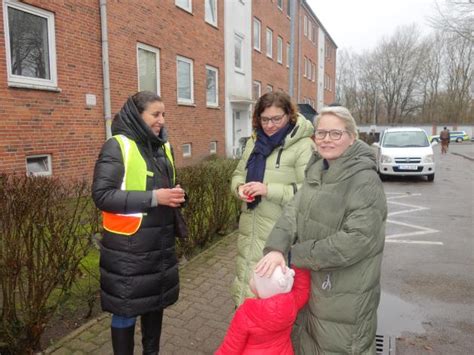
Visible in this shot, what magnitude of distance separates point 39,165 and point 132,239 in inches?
273

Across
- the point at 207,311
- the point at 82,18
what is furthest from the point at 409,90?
the point at 207,311

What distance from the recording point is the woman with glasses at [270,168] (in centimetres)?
266

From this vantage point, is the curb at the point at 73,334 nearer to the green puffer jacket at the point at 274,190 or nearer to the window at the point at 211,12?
the green puffer jacket at the point at 274,190

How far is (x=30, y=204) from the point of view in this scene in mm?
2885

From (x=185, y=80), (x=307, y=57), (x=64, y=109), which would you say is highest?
(x=307, y=57)

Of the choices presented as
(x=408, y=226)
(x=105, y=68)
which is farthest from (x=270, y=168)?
(x=105, y=68)

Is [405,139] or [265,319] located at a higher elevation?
[405,139]

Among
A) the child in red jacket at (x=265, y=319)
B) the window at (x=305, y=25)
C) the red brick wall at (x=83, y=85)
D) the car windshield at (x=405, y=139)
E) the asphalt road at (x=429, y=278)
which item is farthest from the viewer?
the window at (x=305, y=25)

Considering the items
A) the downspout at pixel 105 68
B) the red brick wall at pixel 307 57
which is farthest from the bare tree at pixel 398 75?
the downspout at pixel 105 68

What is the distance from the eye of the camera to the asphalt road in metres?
3.49

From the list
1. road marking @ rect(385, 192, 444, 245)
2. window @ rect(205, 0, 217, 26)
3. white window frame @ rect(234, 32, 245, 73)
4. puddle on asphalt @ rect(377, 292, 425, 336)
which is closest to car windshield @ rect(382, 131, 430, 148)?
road marking @ rect(385, 192, 444, 245)

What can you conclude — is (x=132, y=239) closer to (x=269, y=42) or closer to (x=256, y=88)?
(x=256, y=88)

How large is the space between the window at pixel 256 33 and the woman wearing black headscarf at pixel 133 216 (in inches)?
766

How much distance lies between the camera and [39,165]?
833cm
